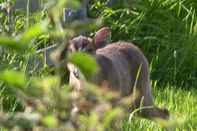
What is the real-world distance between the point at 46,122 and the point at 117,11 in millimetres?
7084

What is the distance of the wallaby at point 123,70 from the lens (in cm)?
602

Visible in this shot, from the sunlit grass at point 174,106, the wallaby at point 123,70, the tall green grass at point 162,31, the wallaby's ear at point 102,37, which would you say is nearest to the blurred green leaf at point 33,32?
the sunlit grass at point 174,106

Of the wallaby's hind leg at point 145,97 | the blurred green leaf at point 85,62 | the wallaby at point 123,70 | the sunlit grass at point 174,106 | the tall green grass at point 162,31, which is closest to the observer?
the blurred green leaf at point 85,62

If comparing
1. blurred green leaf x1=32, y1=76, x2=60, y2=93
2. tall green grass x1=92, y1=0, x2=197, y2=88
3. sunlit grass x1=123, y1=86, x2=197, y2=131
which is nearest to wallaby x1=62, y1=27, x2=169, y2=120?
sunlit grass x1=123, y1=86, x2=197, y2=131

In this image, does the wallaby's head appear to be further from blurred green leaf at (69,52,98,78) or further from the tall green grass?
blurred green leaf at (69,52,98,78)

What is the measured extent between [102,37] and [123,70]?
401mm

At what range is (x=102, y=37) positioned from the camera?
6.18 m

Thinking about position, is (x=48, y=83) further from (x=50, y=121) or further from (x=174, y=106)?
(x=174, y=106)

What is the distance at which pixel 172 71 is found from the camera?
7.91 meters

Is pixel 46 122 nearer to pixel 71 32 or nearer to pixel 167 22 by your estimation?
pixel 71 32

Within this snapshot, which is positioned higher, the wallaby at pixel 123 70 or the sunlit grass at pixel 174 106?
the wallaby at pixel 123 70

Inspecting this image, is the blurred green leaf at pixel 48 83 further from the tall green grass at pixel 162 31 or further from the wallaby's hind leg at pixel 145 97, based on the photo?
the tall green grass at pixel 162 31

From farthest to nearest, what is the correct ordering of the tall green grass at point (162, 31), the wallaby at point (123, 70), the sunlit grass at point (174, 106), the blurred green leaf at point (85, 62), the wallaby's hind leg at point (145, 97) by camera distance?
the tall green grass at point (162, 31)
the wallaby's hind leg at point (145, 97)
the wallaby at point (123, 70)
the sunlit grass at point (174, 106)
the blurred green leaf at point (85, 62)

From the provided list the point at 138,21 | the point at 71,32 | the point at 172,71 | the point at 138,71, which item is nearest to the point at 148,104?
the point at 138,71
